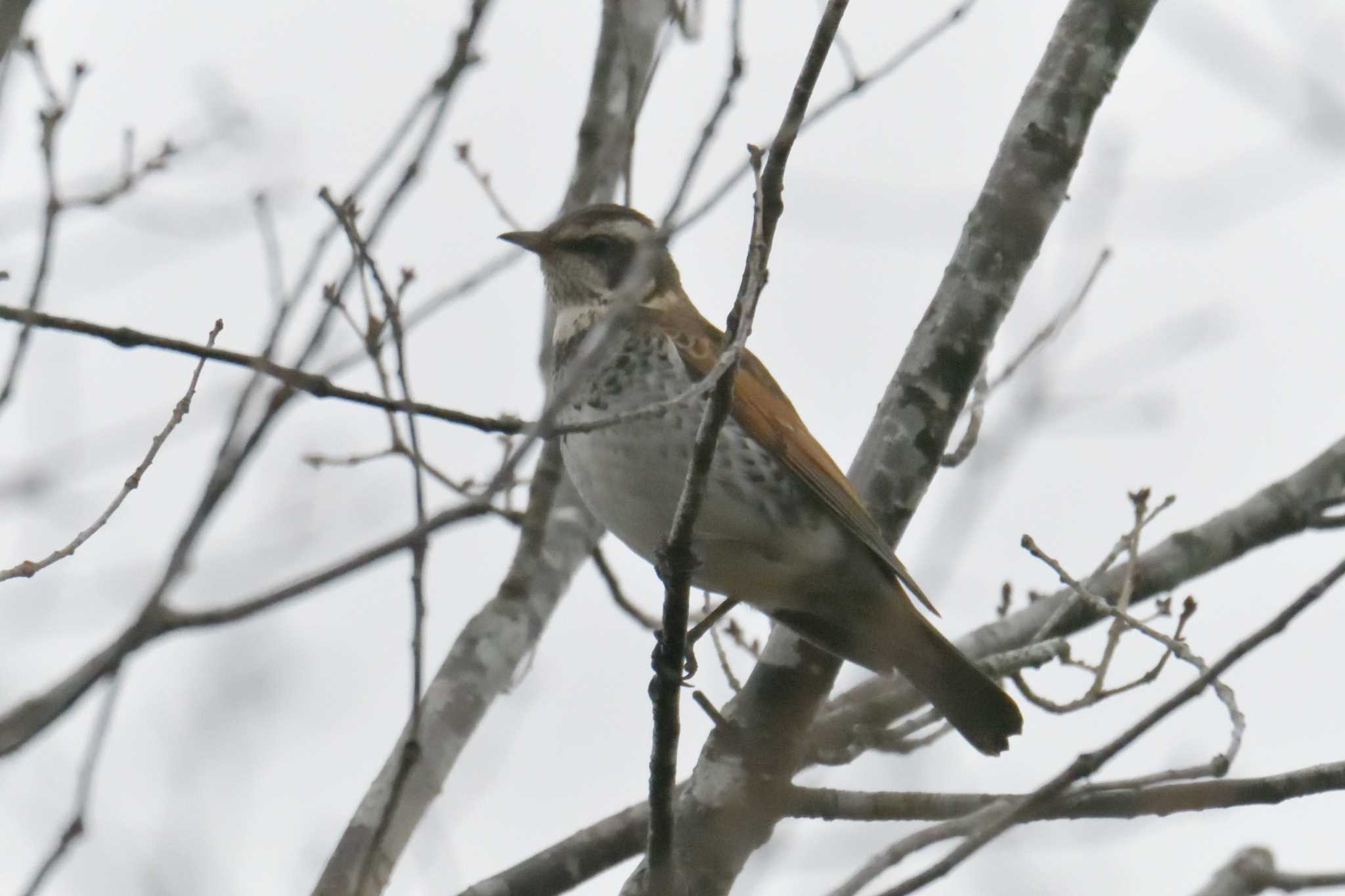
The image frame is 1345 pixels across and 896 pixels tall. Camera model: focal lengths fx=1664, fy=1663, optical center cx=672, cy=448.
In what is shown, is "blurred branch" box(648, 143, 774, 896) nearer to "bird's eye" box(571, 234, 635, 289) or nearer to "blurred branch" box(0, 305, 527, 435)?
"blurred branch" box(0, 305, 527, 435)

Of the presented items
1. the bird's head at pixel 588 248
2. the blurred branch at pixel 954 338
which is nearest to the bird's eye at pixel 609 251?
the bird's head at pixel 588 248

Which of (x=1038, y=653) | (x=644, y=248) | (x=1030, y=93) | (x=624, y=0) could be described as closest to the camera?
(x=644, y=248)

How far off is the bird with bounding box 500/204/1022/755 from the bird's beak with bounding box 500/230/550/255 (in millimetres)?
1146

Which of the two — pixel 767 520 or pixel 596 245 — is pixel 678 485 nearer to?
pixel 767 520

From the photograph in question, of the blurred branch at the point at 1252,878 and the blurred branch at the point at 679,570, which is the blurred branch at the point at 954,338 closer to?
the blurred branch at the point at 679,570

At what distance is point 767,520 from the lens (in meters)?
6.20

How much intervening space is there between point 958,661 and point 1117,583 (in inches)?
50.6

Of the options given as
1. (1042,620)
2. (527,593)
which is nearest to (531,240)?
(527,593)

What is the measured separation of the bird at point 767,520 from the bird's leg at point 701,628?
0.41 feet

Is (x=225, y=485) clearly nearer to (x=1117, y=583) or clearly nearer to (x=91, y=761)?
(x=91, y=761)

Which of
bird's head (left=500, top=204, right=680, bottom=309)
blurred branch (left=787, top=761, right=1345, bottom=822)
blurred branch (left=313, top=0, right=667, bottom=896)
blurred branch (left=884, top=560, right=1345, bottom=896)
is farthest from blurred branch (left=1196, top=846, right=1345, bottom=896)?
bird's head (left=500, top=204, right=680, bottom=309)

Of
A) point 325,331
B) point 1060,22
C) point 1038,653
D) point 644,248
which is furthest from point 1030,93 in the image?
point 325,331

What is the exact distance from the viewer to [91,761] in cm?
359

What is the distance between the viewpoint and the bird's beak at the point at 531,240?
7477 millimetres
